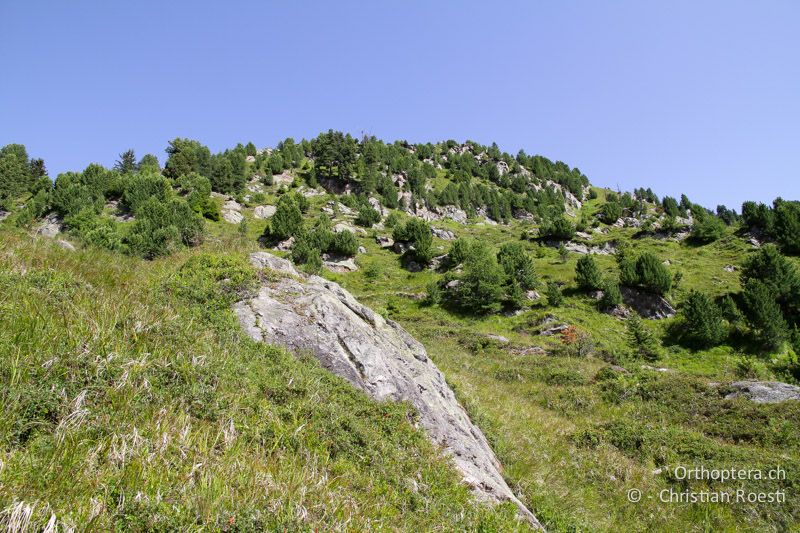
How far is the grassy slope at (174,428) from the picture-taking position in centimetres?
320

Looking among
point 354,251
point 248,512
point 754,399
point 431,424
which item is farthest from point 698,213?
point 248,512

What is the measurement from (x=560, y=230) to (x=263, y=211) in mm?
49110

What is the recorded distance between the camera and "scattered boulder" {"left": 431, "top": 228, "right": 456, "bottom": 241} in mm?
64750

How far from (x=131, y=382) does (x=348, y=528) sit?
3105 mm

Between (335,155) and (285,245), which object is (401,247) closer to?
(285,245)

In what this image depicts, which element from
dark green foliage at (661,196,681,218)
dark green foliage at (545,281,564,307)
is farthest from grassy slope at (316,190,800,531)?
dark green foliage at (661,196,681,218)

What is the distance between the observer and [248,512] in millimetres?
3379

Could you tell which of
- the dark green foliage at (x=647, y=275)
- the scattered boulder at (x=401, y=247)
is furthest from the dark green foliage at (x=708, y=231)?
the scattered boulder at (x=401, y=247)

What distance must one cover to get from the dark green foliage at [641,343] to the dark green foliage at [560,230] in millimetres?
31034

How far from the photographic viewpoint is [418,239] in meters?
51.2

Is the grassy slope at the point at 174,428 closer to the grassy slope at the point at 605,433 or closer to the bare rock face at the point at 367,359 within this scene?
the grassy slope at the point at 605,433

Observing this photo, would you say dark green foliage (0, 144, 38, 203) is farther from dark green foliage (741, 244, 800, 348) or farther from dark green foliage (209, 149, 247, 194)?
dark green foliage (741, 244, 800, 348)

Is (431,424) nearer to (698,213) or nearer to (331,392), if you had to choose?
(331,392)

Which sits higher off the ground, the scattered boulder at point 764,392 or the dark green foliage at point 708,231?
the dark green foliage at point 708,231
